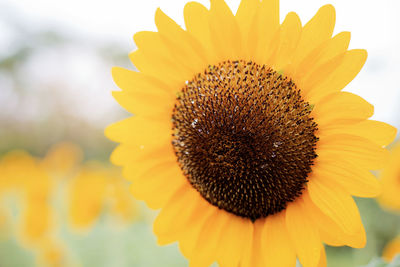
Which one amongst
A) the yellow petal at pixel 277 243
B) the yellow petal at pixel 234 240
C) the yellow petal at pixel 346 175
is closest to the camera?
the yellow petal at pixel 346 175

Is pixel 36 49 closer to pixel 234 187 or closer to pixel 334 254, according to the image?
pixel 334 254

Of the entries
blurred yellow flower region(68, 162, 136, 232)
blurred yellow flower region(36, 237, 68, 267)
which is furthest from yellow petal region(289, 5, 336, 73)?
blurred yellow flower region(36, 237, 68, 267)

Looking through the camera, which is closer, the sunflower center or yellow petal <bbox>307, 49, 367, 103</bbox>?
yellow petal <bbox>307, 49, 367, 103</bbox>

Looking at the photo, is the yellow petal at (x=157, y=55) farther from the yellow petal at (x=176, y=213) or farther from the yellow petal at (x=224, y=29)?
the yellow petal at (x=176, y=213)

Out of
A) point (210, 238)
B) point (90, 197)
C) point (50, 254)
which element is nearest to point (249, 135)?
point (210, 238)

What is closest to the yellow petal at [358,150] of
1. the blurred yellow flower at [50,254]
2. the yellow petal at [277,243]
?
the yellow petal at [277,243]

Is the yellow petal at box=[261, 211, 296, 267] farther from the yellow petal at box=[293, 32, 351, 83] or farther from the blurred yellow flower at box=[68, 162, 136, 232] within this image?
the blurred yellow flower at box=[68, 162, 136, 232]

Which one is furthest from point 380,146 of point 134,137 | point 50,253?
point 50,253
